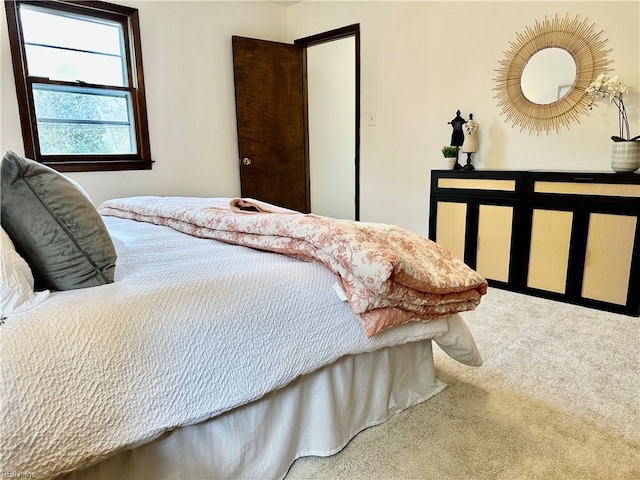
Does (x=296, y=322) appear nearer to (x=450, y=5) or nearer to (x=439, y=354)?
(x=439, y=354)

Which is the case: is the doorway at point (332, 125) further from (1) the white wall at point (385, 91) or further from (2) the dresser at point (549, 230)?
(2) the dresser at point (549, 230)

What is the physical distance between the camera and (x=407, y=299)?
1.26 m

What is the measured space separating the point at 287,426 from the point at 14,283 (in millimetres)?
822

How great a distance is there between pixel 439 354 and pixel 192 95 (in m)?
3.11

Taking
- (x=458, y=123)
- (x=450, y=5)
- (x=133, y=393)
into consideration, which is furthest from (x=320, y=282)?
(x=450, y=5)

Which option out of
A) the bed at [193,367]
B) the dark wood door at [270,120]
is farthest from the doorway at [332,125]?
the bed at [193,367]

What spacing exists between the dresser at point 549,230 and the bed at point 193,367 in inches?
63.2

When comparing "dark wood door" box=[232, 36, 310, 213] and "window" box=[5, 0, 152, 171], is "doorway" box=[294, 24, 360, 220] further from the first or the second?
"window" box=[5, 0, 152, 171]

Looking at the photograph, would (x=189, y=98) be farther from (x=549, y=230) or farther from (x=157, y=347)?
(x=157, y=347)

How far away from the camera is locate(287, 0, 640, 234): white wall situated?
2793 mm

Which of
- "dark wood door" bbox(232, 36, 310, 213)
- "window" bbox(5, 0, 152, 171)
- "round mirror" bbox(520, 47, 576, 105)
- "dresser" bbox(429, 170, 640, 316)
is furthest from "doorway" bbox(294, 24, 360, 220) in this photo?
"round mirror" bbox(520, 47, 576, 105)

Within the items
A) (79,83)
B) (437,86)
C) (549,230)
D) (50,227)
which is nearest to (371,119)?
(437,86)

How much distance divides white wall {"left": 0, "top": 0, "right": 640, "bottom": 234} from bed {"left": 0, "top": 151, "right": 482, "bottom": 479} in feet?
7.05

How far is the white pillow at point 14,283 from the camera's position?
0.90 m
